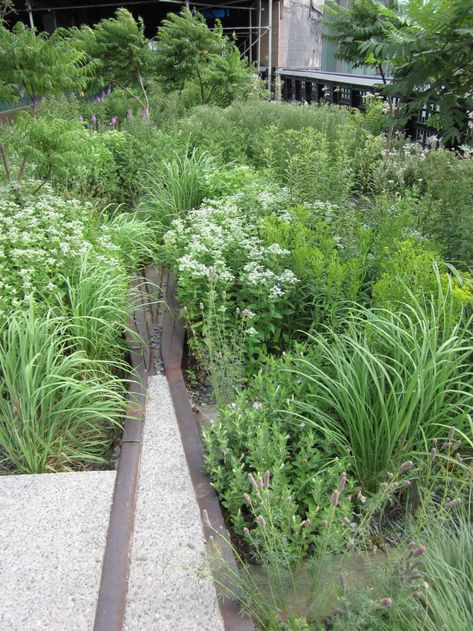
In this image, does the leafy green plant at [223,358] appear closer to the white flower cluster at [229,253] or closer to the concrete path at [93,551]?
the white flower cluster at [229,253]

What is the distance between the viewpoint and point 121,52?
1106cm

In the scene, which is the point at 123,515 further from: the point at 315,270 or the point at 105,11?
the point at 105,11

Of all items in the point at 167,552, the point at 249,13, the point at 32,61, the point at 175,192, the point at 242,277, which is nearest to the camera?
the point at 167,552

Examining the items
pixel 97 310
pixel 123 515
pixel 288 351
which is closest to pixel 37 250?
pixel 97 310

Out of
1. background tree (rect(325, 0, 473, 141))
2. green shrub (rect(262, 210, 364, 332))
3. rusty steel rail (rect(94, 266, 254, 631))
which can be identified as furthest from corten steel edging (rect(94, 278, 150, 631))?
background tree (rect(325, 0, 473, 141))

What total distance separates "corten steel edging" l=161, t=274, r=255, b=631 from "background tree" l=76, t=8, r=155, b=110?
7993mm

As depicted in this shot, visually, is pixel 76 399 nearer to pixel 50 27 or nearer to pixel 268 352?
pixel 268 352

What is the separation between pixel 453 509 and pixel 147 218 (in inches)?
161

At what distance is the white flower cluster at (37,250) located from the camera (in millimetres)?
3246

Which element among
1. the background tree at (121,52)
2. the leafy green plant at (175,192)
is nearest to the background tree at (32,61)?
the leafy green plant at (175,192)

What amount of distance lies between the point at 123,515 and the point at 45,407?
0.72 m

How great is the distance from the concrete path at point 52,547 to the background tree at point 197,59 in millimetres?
11511

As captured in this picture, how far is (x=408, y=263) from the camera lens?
10.0 ft

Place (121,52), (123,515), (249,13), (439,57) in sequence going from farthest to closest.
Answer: (249,13) < (121,52) < (439,57) < (123,515)
